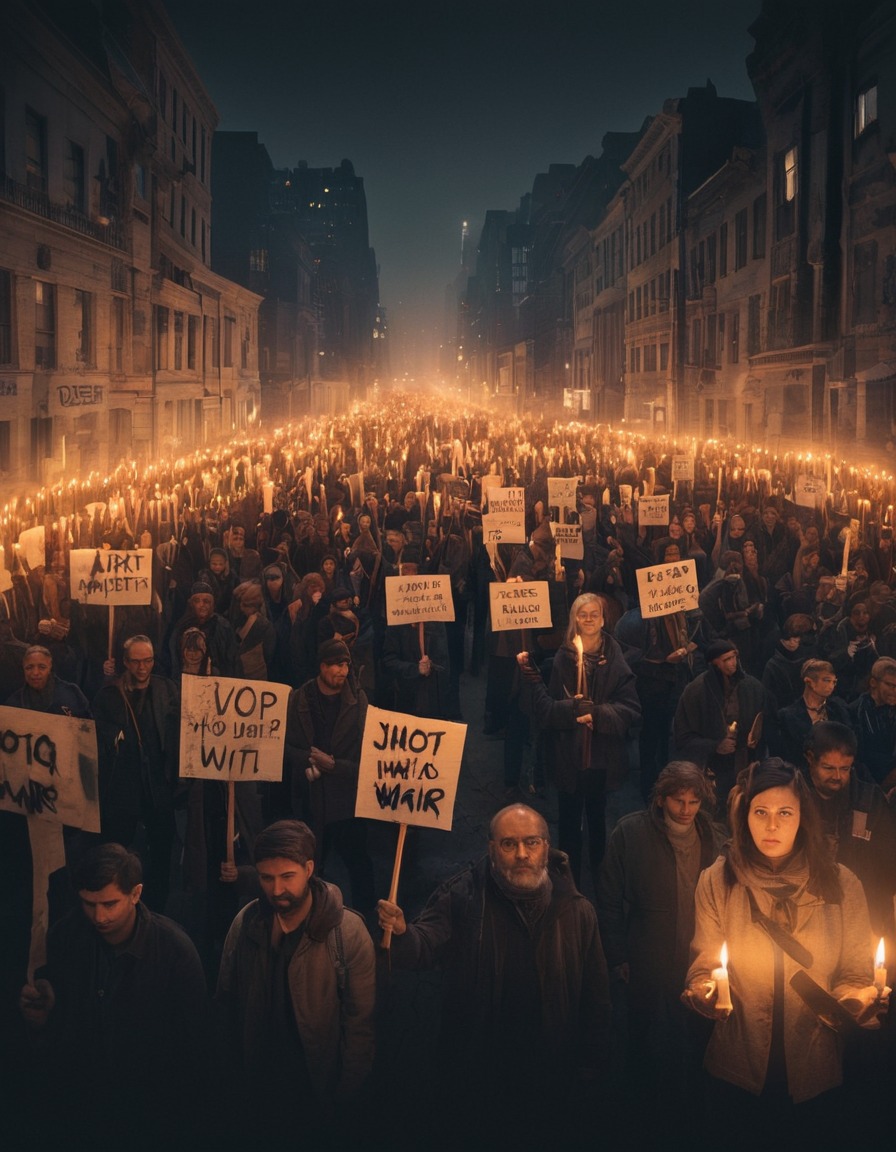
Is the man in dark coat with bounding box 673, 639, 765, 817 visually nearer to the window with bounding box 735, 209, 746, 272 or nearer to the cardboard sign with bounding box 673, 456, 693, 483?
the cardboard sign with bounding box 673, 456, 693, 483

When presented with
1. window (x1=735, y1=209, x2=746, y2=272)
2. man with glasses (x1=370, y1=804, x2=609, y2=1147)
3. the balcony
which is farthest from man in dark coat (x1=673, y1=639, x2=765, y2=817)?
window (x1=735, y1=209, x2=746, y2=272)

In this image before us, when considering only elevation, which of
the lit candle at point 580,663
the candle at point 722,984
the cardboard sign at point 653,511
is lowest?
the candle at point 722,984

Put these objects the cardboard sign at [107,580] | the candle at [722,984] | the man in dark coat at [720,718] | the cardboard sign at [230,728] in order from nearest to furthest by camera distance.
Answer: the candle at [722,984] < the cardboard sign at [230,728] < the man in dark coat at [720,718] < the cardboard sign at [107,580]

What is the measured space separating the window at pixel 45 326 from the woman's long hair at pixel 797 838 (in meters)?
28.0

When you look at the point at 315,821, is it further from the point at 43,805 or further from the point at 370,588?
the point at 370,588

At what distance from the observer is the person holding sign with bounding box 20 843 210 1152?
4621 millimetres

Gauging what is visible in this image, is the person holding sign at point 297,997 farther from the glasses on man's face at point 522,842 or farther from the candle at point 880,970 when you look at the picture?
the candle at point 880,970

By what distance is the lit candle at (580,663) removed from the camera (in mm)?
7566

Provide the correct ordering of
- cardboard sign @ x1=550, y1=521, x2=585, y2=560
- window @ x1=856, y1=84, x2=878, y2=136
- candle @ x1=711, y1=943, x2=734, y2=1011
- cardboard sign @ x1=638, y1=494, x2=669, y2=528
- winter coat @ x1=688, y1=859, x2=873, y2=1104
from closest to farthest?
candle @ x1=711, y1=943, x2=734, y2=1011 < winter coat @ x1=688, y1=859, x2=873, y2=1104 < cardboard sign @ x1=550, y1=521, x2=585, y2=560 < cardboard sign @ x1=638, y1=494, x2=669, y2=528 < window @ x1=856, y1=84, x2=878, y2=136

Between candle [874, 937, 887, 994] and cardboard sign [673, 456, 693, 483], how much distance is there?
17678mm

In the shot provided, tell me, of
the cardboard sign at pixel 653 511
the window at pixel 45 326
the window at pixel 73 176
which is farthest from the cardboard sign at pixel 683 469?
the window at pixel 73 176

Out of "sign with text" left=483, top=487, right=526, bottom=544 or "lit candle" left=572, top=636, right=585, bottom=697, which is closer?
"lit candle" left=572, top=636, right=585, bottom=697

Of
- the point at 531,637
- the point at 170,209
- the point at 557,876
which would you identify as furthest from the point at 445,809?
the point at 170,209

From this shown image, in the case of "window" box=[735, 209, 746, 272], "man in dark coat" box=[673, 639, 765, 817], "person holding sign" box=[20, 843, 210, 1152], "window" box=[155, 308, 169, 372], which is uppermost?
"window" box=[735, 209, 746, 272]
